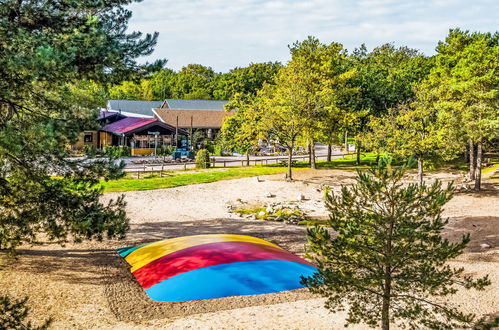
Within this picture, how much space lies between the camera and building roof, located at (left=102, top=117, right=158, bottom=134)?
46.6 metres

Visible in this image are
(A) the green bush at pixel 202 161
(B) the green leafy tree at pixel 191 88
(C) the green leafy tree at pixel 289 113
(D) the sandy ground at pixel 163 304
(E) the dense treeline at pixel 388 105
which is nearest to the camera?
(D) the sandy ground at pixel 163 304

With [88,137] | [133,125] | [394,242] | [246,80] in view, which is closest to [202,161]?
[133,125]

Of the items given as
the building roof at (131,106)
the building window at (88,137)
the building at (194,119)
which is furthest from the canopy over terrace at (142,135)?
the building roof at (131,106)

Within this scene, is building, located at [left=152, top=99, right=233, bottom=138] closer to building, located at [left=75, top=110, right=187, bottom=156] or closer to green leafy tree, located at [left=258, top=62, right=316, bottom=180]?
building, located at [left=75, top=110, right=187, bottom=156]

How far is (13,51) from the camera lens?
8.98 metres

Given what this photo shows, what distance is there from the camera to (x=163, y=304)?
1106 centimetres

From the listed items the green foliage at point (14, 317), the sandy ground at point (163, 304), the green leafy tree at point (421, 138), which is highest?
the green leafy tree at point (421, 138)

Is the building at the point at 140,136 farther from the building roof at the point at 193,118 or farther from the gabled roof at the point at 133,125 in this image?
the building roof at the point at 193,118

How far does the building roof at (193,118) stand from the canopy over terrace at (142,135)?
5133mm

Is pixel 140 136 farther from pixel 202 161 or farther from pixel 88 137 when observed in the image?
pixel 202 161

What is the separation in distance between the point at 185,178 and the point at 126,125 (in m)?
20.4

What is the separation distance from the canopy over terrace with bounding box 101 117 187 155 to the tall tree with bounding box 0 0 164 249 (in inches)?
1366

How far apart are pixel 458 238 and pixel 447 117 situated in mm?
11413

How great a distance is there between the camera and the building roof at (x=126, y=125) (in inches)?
1836
